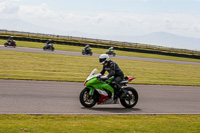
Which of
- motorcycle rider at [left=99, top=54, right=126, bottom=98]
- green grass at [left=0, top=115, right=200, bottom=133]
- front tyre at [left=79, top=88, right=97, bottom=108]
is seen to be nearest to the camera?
green grass at [left=0, top=115, right=200, bottom=133]

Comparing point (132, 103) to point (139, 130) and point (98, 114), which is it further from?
point (139, 130)

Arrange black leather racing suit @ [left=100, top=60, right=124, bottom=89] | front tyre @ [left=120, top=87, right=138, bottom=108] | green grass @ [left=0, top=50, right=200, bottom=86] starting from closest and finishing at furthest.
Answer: black leather racing suit @ [left=100, top=60, right=124, bottom=89], front tyre @ [left=120, top=87, right=138, bottom=108], green grass @ [left=0, top=50, right=200, bottom=86]

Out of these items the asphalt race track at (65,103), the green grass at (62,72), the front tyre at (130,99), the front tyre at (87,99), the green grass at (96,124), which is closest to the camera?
the green grass at (96,124)

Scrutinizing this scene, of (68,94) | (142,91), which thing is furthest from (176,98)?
(68,94)

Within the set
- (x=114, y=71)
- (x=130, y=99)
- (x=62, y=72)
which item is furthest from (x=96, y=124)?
(x=62, y=72)

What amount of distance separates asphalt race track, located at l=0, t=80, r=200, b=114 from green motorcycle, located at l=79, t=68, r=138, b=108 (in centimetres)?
25

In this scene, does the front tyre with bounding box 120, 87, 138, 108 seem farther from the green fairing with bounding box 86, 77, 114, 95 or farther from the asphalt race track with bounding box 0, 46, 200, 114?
the green fairing with bounding box 86, 77, 114, 95

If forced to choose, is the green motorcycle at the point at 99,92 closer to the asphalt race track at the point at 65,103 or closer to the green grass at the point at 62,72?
the asphalt race track at the point at 65,103

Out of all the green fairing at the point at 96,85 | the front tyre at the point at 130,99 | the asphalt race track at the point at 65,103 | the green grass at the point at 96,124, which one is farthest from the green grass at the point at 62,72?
the green grass at the point at 96,124

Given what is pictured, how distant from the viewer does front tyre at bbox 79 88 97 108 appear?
9.85m

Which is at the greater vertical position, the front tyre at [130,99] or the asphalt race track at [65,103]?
the front tyre at [130,99]

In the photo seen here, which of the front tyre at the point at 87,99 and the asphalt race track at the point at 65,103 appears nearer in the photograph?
the asphalt race track at the point at 65,103

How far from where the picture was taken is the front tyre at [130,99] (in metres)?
10.6

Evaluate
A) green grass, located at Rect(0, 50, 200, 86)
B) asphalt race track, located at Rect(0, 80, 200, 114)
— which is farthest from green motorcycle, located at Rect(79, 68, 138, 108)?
green grass, located at Rect(0, 50, 200, 86)
